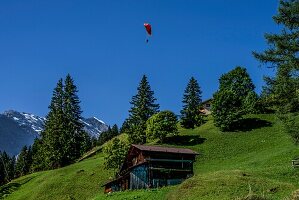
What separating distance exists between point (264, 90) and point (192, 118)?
63582 millimetres

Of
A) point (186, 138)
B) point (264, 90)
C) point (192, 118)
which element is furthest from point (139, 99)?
point (264, 90)

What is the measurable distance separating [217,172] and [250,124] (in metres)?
48.1

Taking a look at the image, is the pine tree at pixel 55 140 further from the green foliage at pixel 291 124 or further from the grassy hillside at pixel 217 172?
the green foliage at pixel 291 124

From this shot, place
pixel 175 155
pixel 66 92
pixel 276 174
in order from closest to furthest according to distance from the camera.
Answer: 1. pixel 276 174
2. pixel 175 155
3. pixel 66 92

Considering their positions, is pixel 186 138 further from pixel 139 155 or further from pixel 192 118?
pixel 139 155

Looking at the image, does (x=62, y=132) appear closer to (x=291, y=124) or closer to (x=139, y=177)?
(x=139, y=177)

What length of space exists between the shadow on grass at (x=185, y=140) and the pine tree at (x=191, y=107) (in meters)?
11.3

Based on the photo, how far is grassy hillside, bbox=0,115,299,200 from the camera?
42688 millimetres

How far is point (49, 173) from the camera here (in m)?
87.8

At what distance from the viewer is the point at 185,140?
89750 millimetres

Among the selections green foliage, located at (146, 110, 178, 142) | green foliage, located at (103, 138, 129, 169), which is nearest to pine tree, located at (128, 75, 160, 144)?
green foliage, located at (146, 110, 178, 142)

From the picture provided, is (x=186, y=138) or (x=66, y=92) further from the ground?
(x=66, y=92)

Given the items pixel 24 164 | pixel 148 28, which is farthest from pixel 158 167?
pixel 24 164

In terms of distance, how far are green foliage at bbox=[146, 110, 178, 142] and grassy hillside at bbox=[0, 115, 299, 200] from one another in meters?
2.04
